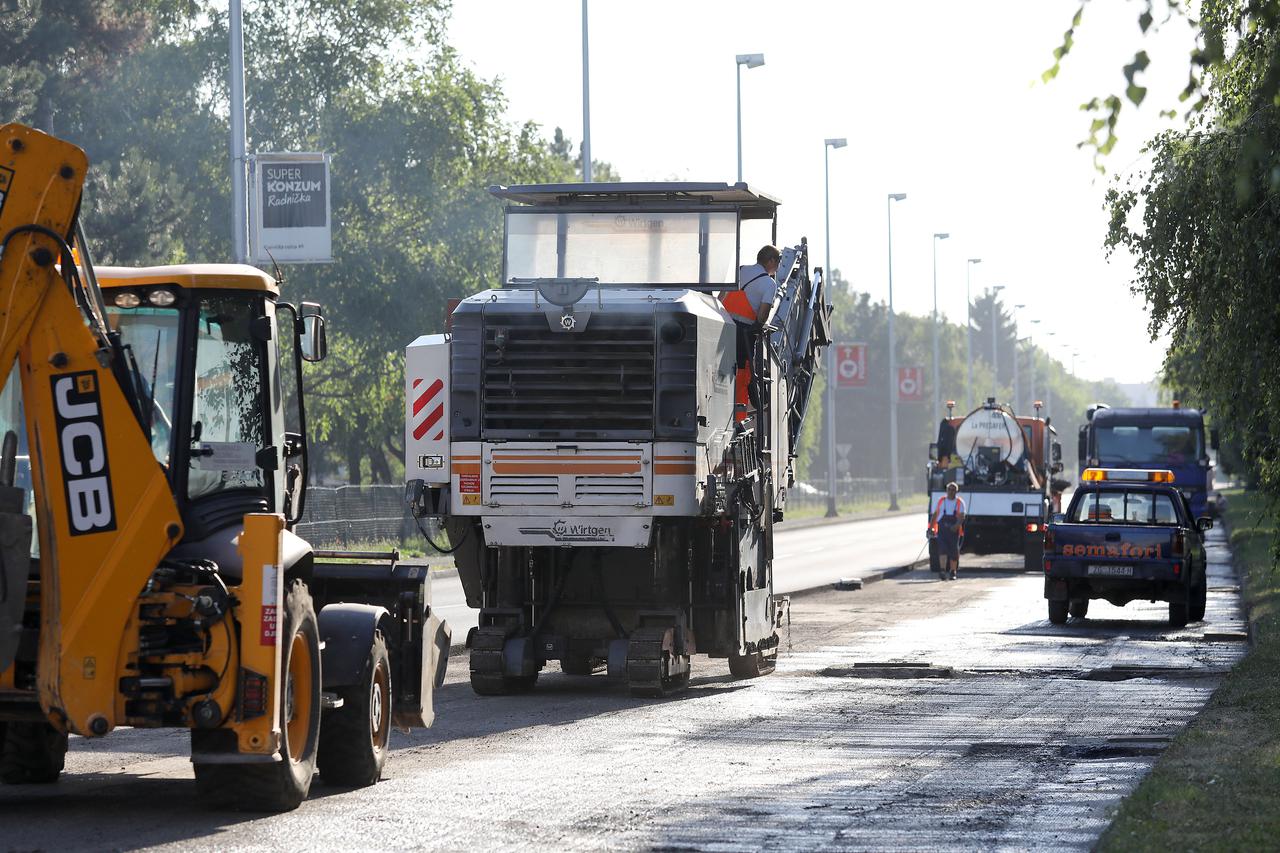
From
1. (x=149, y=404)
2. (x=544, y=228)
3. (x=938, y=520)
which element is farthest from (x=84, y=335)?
(x=938, y=520)

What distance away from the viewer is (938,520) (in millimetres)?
38469

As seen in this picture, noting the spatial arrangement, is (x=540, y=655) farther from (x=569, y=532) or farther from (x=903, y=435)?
(x=903, y=435)

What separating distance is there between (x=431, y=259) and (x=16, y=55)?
1418cm

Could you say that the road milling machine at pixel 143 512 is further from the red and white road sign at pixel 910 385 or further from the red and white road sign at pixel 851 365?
the red and white road sign at pixel 910 385

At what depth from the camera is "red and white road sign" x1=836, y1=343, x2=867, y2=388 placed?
75.8 m

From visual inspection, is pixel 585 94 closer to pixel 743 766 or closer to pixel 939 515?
pixel 939 515

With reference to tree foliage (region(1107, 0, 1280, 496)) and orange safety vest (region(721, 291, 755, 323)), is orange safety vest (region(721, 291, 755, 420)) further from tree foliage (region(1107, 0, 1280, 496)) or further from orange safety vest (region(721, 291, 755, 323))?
tree foliage (region(1107, 0, 1280, 496))

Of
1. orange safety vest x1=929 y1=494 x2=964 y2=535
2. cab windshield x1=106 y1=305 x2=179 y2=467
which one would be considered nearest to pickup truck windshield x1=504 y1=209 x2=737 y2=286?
cab windshield x1=106 y1=305 x2=179 y2=467

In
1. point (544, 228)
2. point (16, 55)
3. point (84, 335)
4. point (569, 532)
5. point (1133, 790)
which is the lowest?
point (1133, 790)

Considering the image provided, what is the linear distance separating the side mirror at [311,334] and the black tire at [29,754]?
2.51 m

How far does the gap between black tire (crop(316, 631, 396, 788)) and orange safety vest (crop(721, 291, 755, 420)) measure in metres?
7.03

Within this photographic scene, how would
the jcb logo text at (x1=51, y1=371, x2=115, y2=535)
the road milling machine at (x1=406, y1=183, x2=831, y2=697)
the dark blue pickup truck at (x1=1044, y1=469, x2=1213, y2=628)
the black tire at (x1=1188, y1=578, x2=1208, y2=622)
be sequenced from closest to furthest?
the jcb logo text at (x1=51, y1=371, x2=115, y2=535) < the road milling machine at (x1=406, y1=183, x2=831, y2=697) < the dark blue pickup truck at (x1=1044, y1=469, x2=1213, y2=628) < the black tire at (x1=1188, y1=578, x2=1208, y2=622)

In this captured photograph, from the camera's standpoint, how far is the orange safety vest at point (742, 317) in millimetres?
17766

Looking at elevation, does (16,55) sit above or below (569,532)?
above
